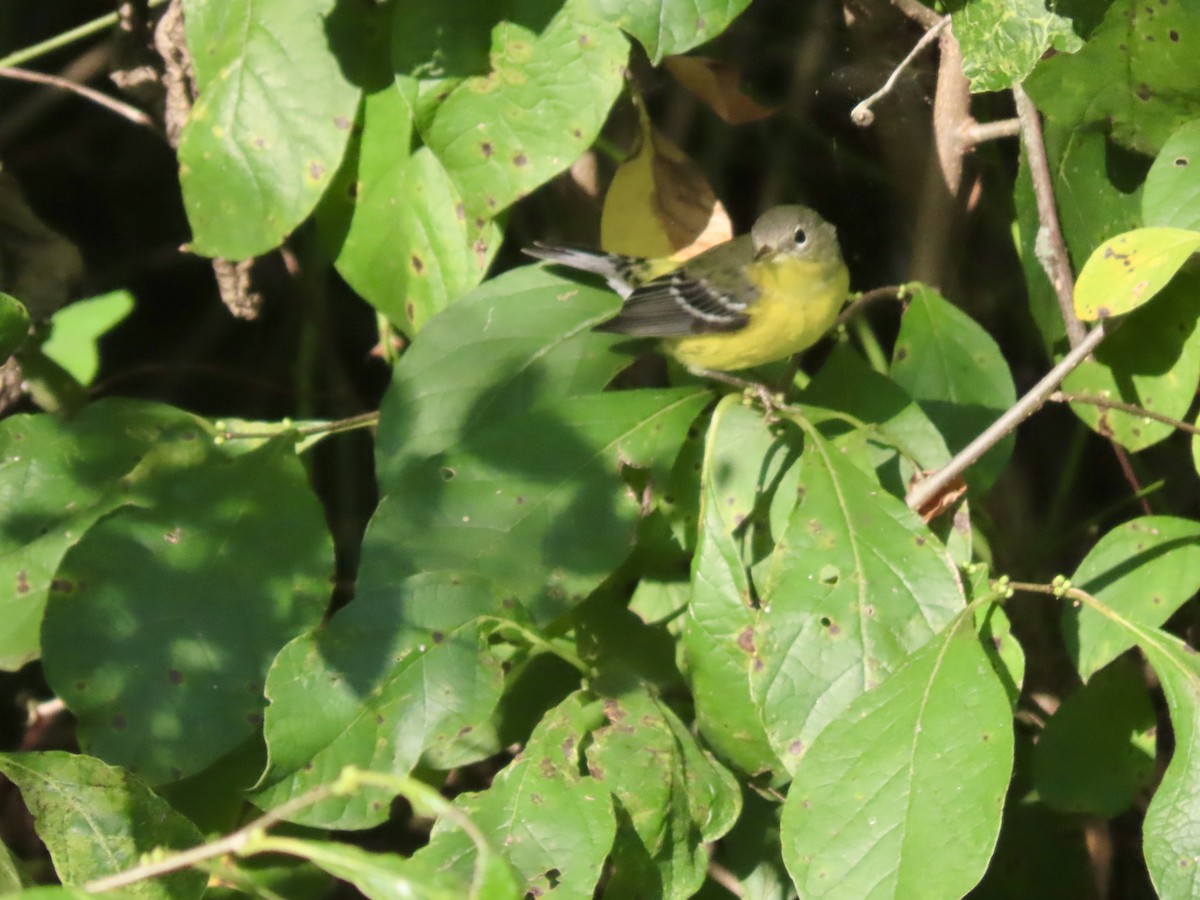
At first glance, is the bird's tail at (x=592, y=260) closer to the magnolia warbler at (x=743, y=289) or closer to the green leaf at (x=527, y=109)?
the magnolia warbler at (x=743, y=289)

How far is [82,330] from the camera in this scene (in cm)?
280

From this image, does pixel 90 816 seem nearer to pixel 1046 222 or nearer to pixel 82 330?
pixel 82 330

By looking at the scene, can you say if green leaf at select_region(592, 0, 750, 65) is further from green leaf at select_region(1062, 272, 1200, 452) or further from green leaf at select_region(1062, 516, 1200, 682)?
green leaf at select_region(1062, 516, 1200, 682)

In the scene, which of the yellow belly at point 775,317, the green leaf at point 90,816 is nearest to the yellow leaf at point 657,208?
the yellow belly at point 775,317

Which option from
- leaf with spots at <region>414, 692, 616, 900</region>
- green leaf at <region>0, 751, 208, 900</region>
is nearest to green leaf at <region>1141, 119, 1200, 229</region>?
leaf with spots at <region>414, 692, 616, 900</region>

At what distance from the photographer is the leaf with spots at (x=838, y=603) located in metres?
1.81

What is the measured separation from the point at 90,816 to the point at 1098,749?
166 centimetres

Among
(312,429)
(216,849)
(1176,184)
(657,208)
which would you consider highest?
(216,849)

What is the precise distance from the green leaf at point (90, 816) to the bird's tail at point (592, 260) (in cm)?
119

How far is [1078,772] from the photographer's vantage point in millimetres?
2334

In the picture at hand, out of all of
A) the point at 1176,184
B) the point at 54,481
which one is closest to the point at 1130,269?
the point at 1176,184

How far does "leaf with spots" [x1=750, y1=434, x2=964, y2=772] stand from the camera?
5.93ft

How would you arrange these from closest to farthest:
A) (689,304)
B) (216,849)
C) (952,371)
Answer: (216,849) < (952,371) < (689,304)

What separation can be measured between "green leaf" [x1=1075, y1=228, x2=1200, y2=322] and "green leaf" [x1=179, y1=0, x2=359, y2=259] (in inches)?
46.1
